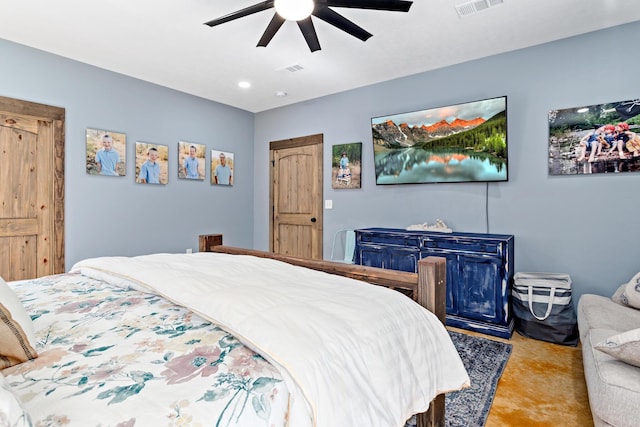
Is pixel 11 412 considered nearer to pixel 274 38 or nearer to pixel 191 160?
pixel 274 38

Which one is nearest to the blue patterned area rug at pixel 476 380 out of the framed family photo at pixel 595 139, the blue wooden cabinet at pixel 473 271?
the blue wooden cabinet at pixel 473 271

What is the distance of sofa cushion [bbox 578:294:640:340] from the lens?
6.76 feet

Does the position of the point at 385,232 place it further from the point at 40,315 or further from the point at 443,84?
Answer: the point at 40,315

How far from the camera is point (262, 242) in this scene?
5.55 metres

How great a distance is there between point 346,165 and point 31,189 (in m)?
3.49

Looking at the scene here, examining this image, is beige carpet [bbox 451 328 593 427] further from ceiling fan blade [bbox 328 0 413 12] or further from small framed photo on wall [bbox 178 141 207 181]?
small framed photo on wall [bbox 178 141 207 181]

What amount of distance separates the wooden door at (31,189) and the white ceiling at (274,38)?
2.42ft

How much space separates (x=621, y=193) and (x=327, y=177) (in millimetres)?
3133

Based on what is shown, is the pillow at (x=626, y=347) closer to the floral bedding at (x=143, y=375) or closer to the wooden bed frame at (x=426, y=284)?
the wooden bed frame at (x=426, y=284)

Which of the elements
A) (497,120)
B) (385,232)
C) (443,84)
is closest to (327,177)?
(385,232)

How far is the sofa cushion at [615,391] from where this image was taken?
4.63 ft

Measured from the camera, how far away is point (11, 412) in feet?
1.88

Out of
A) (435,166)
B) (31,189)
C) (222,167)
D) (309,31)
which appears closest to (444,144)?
(435,166)

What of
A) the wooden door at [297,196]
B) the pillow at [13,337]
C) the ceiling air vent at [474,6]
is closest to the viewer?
the pillow at [13,337]
